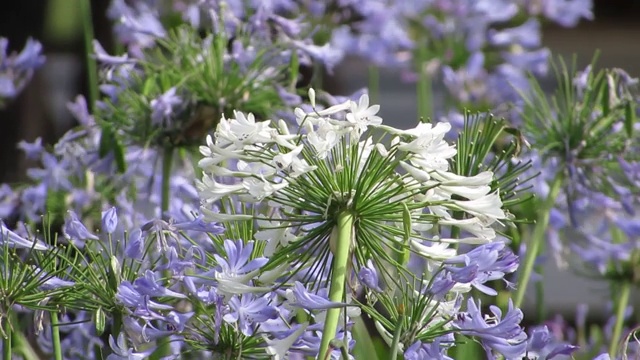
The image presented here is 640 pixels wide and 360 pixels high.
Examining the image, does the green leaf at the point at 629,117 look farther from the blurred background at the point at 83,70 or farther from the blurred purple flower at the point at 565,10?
the blurred purple flower at the point at 565,10

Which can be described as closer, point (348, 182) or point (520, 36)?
point (348, 182)

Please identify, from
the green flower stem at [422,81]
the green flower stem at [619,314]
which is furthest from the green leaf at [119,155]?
the green flower stem at [422,81]

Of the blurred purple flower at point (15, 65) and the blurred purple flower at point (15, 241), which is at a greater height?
the blurred purple flower at point (15, 65)

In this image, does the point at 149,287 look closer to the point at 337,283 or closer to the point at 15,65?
the point at 337,283

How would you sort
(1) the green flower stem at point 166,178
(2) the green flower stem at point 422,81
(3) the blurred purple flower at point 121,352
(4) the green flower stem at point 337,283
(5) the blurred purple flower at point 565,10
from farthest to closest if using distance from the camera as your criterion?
(5) the blurred purple flower at point 565,10 < (2) the green flower stem at point 422,81 < (1) the green flower stem at point 166,178 < (3) the blurred purple flower at point 121,352 < (4) the green flower stem at point 337,283

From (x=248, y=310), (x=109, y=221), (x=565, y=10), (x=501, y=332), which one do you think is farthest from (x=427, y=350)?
(x=565, y=10)

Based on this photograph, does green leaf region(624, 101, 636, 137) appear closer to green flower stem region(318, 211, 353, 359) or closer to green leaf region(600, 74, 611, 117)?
green leaf region(600, 74, 611, 117)

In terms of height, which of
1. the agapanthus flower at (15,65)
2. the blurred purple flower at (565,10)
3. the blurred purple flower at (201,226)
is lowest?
the blurred purple flower at (201,226)

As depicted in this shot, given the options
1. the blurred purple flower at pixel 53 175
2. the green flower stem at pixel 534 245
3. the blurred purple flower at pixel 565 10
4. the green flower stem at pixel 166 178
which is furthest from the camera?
the blurred purple flower at pixel 565 10

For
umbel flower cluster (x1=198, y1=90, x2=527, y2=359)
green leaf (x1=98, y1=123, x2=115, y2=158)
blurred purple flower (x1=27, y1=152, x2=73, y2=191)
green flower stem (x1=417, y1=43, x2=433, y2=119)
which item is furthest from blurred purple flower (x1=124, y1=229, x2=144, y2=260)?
green flower stem (x1=417, y1=43, x2=433, y2=119)
